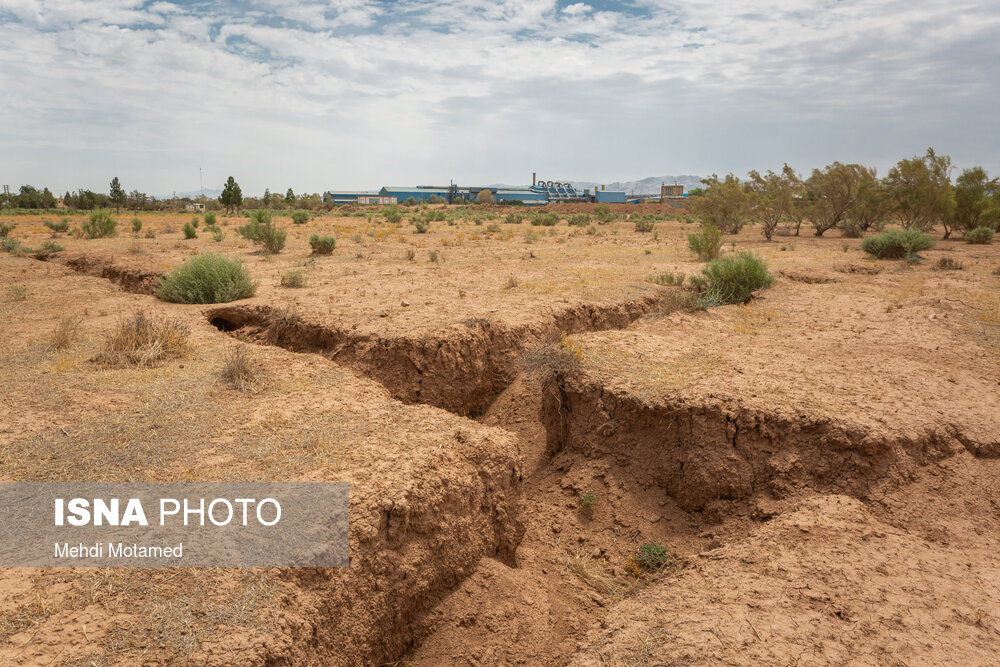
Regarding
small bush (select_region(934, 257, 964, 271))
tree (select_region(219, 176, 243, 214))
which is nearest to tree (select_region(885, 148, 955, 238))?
small bush (select_region(934, 257, 964, 271))

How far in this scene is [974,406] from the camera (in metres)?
6.04

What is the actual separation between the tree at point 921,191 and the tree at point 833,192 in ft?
4.27

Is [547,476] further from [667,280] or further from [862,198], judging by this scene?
[862,198]

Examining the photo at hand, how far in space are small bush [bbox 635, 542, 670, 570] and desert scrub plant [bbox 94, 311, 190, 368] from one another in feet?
18.3

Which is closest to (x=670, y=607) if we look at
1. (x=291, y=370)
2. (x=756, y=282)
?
(x=291, y=370)

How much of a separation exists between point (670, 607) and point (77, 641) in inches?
131

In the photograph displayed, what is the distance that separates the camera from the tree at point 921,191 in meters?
23.7

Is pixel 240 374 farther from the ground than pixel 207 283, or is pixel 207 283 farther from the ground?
pixel 207 283

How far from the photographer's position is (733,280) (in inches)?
461

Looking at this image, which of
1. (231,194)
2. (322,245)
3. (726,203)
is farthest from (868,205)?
(231,194)

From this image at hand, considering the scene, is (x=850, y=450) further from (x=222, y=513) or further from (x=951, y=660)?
(x=222, y=513)

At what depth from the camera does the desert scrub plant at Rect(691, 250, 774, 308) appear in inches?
452

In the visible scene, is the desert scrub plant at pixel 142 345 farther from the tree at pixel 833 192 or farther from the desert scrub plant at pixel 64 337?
the tree at pixel 833 192

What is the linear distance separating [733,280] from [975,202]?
2047cm
